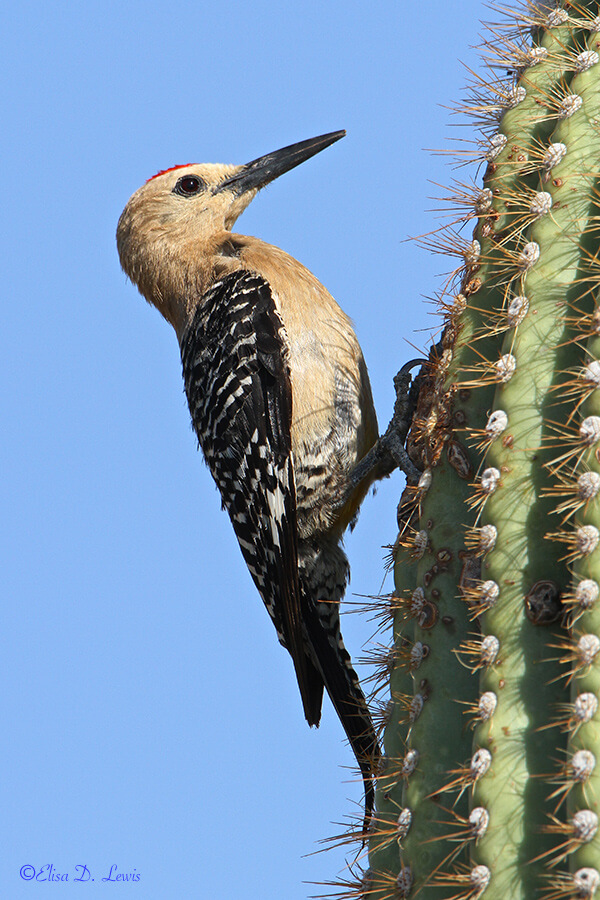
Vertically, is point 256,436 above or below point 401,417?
above

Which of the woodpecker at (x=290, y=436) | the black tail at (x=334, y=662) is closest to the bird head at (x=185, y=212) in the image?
the woodpecker at (x=290, y=436)

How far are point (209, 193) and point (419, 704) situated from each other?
4105mm

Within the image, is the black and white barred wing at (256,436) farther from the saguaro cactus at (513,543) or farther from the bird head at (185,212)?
the saguaro cactus at (513,543)

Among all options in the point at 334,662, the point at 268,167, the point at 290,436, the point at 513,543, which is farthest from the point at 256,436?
the point at 513,543

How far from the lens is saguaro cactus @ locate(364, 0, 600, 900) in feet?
5.66

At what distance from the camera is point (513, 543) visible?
1947 mm

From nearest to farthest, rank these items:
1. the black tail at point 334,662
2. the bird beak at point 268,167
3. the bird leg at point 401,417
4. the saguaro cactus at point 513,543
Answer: the saguaro cactus at point 513,543 < the bird leg at point 401,417 < the black tail at point 334,662 < the bird beak at point 268,167

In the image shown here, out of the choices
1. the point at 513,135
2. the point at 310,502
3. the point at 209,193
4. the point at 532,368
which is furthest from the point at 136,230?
the point at 532,368

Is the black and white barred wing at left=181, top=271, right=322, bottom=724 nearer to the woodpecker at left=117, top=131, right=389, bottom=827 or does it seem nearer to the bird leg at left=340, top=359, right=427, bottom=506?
the woodpecker at left=117, top=131, right=389, bottom=827

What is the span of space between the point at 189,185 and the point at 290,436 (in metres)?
2.00

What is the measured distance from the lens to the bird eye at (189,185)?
5609 mm

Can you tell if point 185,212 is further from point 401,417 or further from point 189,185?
point 401,417

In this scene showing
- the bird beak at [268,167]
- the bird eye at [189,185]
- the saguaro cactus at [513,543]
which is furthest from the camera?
the bird eye at [189,185]

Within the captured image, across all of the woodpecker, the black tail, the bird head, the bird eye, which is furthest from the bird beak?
the black tail
